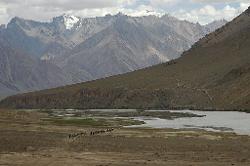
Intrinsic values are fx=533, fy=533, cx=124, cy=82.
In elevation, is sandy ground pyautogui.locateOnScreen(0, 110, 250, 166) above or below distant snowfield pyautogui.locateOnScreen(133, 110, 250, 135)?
below

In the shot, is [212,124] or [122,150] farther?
[212,124]

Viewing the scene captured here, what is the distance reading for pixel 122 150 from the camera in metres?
63.4

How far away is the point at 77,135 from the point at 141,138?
11.8 metres

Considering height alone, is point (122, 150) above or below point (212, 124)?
below

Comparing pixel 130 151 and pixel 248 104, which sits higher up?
pixel 248 104

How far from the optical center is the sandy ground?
53062mm

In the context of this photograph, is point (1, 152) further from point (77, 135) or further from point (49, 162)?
point (77, 135)

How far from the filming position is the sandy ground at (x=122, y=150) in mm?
53062

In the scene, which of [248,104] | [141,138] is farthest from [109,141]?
[248,104]

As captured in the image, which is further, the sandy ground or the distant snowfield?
the distant snowfield

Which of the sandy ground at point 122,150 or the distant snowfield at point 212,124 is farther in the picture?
the distant snowfield at point 212,124

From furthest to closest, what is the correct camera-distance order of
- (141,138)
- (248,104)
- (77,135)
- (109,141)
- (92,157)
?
(248,104)
(77,135)
(141,138)
(109,141)
(92,157)

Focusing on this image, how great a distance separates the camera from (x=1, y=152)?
58438 millimetres

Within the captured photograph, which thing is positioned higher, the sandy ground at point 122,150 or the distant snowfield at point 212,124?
the distant snowfield at point 212,124
